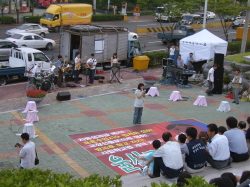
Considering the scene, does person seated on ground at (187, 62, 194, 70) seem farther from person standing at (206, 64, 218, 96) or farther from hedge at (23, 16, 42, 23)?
hedge at (23, 16, 42, 23)

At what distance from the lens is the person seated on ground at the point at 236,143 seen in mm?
10273

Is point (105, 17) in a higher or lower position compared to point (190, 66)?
higher

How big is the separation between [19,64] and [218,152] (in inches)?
542

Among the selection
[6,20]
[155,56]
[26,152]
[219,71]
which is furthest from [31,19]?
[26,152]

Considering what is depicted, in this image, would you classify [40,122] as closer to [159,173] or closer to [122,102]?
[122,102]

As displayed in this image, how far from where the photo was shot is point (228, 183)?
670 cm

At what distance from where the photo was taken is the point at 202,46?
82.1 ft

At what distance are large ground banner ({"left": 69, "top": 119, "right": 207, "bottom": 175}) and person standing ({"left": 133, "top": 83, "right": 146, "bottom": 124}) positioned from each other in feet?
1.01

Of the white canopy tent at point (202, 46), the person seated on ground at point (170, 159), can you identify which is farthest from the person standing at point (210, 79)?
the person seated on ground at point (170, 159)

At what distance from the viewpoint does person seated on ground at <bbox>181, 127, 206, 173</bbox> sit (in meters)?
9.38

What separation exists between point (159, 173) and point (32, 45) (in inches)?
863

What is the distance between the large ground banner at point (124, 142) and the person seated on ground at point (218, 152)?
237 cm

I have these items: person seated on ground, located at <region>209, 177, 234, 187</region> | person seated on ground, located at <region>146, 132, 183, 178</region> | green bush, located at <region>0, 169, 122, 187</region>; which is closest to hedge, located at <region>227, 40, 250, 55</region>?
person seated on ground, located at <region>146, 132, 183, 178</region>

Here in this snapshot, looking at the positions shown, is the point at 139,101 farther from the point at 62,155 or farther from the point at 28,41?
the point at 28,41
